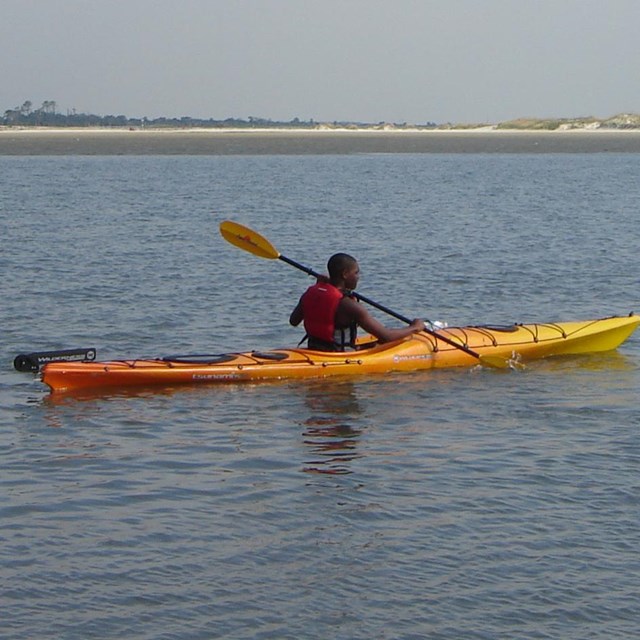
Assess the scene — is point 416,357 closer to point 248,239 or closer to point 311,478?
point 248,239

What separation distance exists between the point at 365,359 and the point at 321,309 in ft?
2.24

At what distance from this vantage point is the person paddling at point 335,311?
11438 millimetres

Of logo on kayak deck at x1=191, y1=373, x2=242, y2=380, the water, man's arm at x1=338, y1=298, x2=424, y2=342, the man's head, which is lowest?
the water

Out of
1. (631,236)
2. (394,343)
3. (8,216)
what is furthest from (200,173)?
(394,343)

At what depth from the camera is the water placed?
261 inches

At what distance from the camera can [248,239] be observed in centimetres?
1330

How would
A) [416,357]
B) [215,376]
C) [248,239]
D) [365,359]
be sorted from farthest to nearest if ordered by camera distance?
[248,239] < [416,357] < [365,359] < [215,376]

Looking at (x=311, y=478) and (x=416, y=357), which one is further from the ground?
(x=416, y=357)

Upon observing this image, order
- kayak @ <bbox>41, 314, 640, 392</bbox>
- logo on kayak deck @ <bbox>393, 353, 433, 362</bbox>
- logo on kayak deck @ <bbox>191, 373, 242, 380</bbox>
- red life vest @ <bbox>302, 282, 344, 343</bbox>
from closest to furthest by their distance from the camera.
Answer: kayak @ <bbox>41, 314, 640, 392</bbox>
logo on kayak deck @ <bbox>191, 373, 242, 380</bbox>
red life vest @ <bbox>302, 282, 344, 343</bbox>
logo on kayak deck @ <bbox>393, 353, 433, 362</bbox>

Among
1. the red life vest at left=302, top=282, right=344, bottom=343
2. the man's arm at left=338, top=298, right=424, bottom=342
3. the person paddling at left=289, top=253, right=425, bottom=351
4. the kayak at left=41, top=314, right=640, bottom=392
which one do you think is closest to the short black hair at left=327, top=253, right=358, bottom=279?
the person paddling at left=289, top=253, right=425, bottom=351

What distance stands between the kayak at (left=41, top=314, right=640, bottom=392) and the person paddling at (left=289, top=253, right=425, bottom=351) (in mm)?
157

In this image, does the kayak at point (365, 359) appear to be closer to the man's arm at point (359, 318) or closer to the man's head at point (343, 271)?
the man's arm at point (359, 318)

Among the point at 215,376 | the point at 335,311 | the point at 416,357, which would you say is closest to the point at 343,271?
the point at 335,311

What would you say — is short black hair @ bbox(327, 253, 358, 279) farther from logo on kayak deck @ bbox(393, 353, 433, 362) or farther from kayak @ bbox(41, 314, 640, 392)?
logo on kayak deck @ bbox(393, 353, 433, 362)
